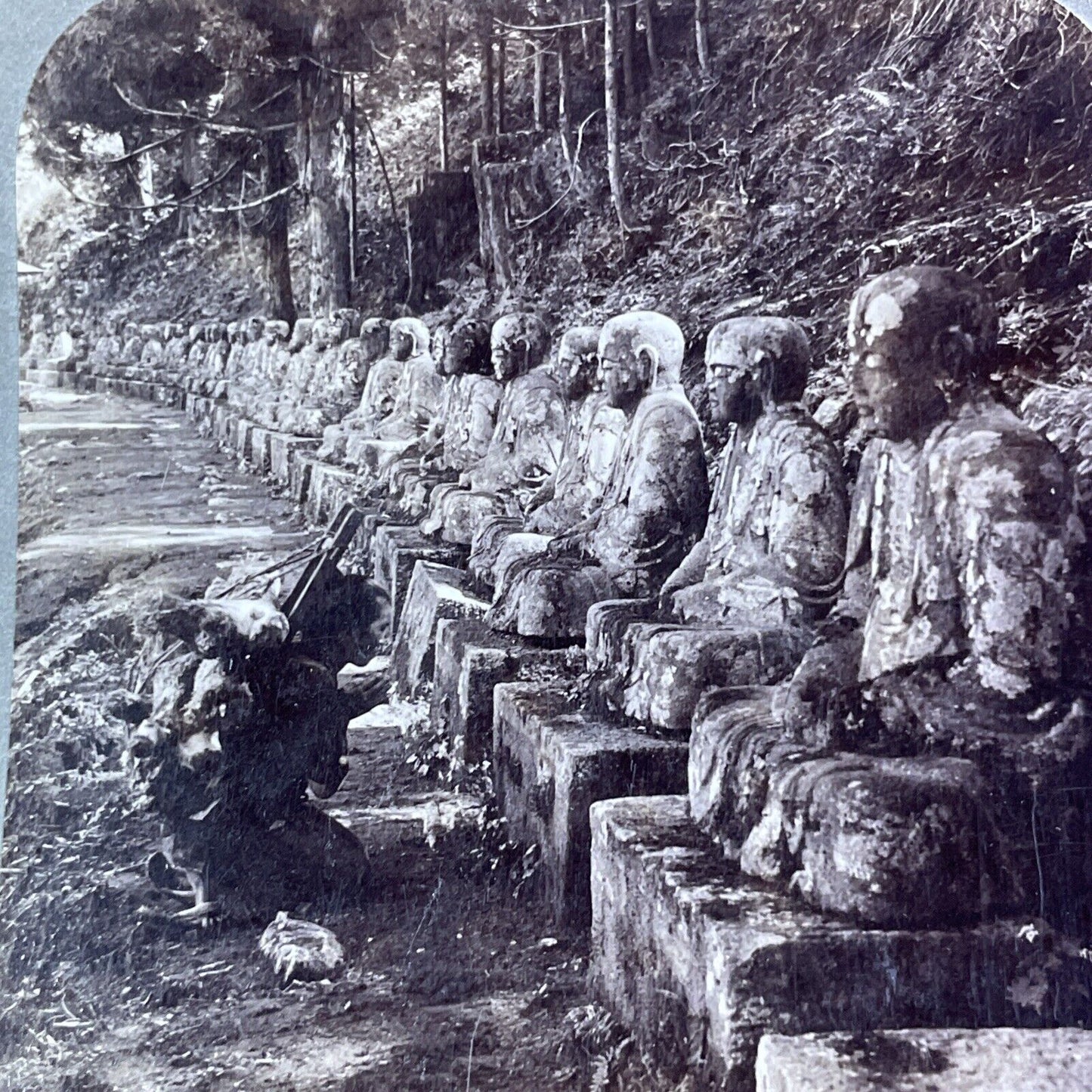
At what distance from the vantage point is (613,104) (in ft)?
11.2

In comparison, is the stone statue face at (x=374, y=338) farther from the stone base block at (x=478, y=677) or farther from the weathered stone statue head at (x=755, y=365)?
the weathered stone statue head at (x=755, y=365)

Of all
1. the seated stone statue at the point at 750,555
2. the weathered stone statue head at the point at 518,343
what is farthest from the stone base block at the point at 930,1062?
the weathered stone statue head at the point at 518,343

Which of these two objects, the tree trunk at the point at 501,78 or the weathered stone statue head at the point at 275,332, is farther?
the weathered stone statue head at the point at 275,332

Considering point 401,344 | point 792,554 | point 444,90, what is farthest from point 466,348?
point 792,554

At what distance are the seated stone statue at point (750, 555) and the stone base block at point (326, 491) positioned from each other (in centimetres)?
100

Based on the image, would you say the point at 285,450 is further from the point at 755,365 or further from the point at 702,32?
the point at 702,32

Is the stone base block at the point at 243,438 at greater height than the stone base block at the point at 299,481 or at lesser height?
greater

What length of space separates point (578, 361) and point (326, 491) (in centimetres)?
89

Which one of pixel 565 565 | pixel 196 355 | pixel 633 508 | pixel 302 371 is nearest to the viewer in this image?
pixel 633 508

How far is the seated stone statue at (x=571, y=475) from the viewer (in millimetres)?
3719

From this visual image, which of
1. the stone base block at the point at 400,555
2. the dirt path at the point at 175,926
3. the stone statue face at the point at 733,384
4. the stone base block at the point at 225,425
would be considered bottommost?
the dirt path at the point at 175,926

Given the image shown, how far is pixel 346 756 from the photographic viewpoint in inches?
130

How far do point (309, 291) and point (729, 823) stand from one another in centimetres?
209

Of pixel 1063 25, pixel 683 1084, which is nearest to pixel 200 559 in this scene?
pixel 683 1084
